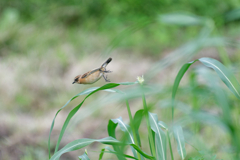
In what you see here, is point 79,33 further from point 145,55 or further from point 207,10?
point 207,10

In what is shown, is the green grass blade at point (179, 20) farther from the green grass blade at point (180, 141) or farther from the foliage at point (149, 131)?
the green grass blade at point (180, 141)

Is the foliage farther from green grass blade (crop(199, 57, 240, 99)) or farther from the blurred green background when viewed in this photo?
the blurred green background

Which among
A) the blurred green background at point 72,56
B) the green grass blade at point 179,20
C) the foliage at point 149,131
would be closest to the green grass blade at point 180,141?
the foliage at point 149,131

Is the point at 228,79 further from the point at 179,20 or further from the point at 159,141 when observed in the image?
the point at 159,141

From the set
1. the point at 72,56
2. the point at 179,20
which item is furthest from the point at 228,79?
the point at 72,56

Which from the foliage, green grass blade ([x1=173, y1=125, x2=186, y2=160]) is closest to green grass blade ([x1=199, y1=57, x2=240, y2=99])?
the foliage

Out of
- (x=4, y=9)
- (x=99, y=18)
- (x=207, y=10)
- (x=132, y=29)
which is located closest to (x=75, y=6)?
(x=99, y=18)

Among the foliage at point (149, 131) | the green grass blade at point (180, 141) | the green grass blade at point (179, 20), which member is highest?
the green grass blade at point (179, 20)

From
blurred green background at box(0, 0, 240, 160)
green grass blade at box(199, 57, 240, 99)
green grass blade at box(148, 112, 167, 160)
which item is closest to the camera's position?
green grass blade at box(199, 57, 240, 99)
